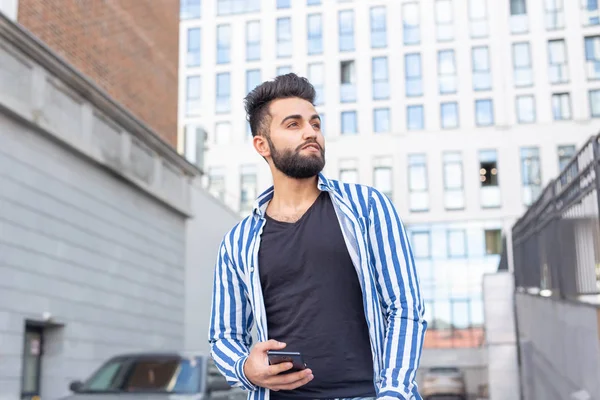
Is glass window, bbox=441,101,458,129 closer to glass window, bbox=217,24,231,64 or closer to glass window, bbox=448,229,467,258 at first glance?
glass window, bbox=448,229,467,258

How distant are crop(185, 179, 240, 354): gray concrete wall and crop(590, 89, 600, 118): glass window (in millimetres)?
29183

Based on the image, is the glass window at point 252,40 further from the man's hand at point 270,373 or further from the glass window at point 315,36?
the man's hand at point 270,373

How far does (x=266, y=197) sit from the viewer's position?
9.48 feet

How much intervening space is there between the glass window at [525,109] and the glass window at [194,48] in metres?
19.9

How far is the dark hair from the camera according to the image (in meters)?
2.80

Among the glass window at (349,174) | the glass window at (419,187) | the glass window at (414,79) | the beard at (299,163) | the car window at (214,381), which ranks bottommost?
the car window at (214,381)

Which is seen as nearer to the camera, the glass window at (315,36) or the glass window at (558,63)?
the glass window at (558,63)

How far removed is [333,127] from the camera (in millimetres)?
52344

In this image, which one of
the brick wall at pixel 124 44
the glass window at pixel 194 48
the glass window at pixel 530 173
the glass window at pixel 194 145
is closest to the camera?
the brick wall at pixel 124 44

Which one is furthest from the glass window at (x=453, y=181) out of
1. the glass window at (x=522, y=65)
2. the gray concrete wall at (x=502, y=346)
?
the gray concrete wall at (x=502, y=346)

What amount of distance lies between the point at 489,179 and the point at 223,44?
1860 cm

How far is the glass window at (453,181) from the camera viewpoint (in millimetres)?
50500

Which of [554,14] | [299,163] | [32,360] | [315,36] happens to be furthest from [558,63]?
[299,163]

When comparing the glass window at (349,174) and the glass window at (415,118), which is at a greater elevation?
the glass window at (415,118)
